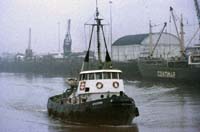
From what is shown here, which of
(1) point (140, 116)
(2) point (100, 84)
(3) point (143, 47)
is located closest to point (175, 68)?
(3) point (143, 47)

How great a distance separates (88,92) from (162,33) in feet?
208

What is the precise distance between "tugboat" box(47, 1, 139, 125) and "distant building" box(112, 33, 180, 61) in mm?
58066

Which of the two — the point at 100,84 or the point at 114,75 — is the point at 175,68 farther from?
the point at 100,84

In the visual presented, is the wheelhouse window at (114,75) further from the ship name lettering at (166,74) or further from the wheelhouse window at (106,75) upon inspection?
the ship name lettering at (166,74)

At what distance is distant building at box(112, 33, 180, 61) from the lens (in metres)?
86.7

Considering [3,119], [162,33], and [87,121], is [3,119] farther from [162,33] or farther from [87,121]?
[162,33]

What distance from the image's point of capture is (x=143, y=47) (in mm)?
87250

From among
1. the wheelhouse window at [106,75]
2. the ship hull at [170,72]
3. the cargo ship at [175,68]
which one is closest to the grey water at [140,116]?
the wheelhouse window at [106,75]

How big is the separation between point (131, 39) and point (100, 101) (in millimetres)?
69303

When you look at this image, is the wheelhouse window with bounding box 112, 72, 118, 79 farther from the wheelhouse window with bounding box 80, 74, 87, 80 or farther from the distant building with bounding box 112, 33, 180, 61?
the distant building with bounding box 112, 33, 180, 61

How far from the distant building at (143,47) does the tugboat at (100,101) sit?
58066mm

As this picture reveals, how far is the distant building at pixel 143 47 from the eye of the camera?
86.7 meters

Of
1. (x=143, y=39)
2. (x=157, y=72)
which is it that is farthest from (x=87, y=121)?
(x=143, y=39)

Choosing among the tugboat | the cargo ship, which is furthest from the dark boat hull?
the cargo ship
